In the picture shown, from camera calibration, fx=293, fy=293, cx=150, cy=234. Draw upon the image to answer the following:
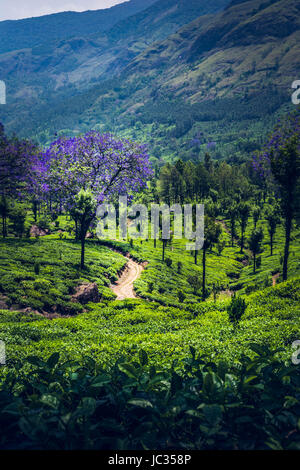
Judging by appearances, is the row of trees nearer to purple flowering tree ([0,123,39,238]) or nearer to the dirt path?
the dirt path

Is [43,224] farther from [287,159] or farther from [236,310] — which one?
[236,310]

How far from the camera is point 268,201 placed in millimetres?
123375

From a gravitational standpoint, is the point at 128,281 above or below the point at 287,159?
below

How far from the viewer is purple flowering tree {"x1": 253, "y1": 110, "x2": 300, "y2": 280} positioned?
26469 mm

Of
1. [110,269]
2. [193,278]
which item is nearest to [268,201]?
[193,278]

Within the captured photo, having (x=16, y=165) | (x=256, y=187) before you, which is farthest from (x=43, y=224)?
(x=256, y=187)

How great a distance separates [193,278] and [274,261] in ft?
69.0

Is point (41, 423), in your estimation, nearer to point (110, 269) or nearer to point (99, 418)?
point (99, 418)

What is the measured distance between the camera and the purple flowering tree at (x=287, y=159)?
26.5 m

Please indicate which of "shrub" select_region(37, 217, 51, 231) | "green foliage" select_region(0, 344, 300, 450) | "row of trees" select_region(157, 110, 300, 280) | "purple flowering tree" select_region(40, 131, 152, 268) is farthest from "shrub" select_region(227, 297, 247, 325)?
"shrub" select_region(37, 217, 51, 231)

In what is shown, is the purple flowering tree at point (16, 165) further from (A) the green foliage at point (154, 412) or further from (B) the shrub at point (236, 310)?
(A) the green foliage at point (154, 412)

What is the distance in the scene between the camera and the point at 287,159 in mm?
27156

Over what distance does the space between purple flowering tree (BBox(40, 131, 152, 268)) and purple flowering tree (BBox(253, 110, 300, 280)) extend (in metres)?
19.5

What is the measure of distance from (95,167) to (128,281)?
1706cm
